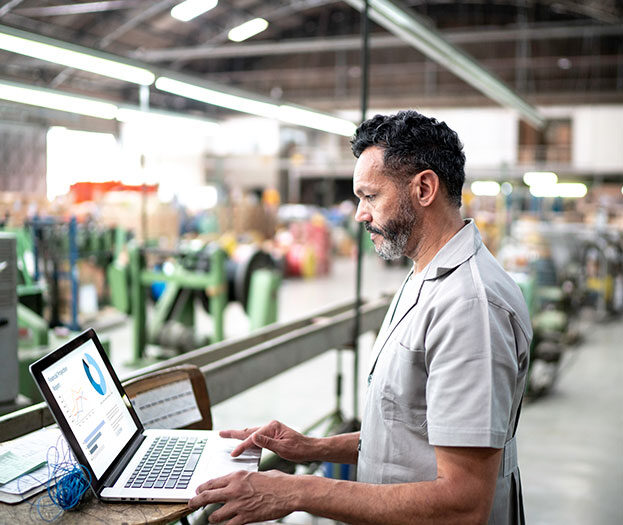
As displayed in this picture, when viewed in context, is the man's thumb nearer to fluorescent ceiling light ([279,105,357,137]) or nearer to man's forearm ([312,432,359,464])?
man's forearm ([312,432,359,464])

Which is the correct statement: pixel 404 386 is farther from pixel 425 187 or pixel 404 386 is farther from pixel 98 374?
pixel 98 374

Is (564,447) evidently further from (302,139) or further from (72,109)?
(302,139)

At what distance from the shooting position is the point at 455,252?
1.49 metres

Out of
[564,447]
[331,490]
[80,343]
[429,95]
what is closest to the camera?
[331,490]

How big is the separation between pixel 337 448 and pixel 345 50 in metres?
22.4

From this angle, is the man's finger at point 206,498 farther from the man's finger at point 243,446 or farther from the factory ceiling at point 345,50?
the factory ceiling at point 345,50

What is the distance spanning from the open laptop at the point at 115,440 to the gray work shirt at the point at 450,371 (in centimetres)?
36

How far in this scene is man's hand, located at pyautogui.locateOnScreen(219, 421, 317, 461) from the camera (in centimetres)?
168

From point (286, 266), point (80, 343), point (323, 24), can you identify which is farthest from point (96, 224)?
point (323, 24)

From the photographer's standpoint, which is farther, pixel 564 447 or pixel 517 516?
pixel 564 447

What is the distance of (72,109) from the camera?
6.17 metres

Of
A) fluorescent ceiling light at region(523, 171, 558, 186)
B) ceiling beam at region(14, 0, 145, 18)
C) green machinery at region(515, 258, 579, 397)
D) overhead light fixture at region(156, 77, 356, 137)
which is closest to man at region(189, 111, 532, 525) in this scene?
overhead light fixture at region(156, 77, 356, 137)

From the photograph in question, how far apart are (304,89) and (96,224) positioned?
15.2m

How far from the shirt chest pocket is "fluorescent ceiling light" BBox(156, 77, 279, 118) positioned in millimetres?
3442
